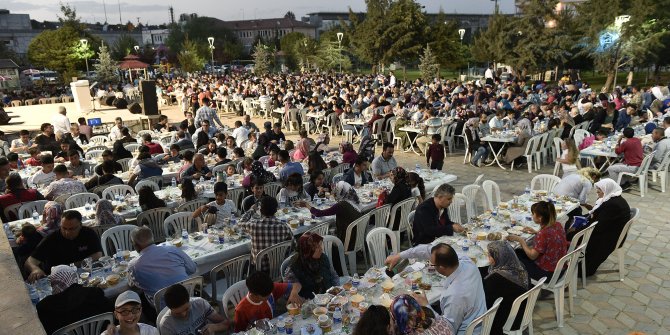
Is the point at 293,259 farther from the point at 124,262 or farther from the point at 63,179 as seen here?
the point at 63,179

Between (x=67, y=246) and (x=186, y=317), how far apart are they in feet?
8.57

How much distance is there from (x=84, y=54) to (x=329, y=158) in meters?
26.7

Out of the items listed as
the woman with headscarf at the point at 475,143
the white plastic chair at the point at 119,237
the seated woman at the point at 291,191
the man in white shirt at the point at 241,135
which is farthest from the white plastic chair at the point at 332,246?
the man in white shirt at the point at 241,135

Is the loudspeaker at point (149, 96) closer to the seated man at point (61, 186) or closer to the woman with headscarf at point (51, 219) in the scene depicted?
the seated man at point (61, 186)

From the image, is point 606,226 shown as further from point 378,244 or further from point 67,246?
point 67,246

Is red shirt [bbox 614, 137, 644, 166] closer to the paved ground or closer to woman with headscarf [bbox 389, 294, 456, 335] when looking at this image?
the paved ground

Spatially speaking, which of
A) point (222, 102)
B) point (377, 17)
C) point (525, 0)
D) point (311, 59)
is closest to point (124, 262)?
point (222, 102)

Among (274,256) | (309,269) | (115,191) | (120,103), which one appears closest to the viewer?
(309,269)

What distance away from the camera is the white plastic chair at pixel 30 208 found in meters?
7.75

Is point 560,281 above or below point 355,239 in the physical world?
below

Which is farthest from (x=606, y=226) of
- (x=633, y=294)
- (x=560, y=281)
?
(x=560, y=281)

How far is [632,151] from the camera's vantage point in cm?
996

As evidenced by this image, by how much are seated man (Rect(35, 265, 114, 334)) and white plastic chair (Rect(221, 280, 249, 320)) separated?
111 centimetres

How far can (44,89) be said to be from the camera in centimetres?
3803
